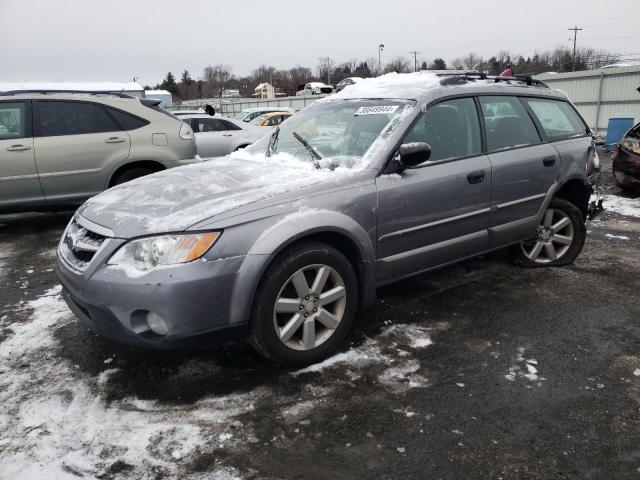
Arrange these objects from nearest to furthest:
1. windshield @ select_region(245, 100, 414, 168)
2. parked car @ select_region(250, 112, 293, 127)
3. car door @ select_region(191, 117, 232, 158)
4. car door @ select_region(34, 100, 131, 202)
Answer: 1. windshield @ select_region(245, 100, 414, 168)
2. car door @ select_region(34, 100, 131, 202)
3. car door @ select_region(191, 117, 232, 158)
4. parked car @ select_region(250, 112, 293, 127)

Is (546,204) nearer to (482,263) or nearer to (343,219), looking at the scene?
(482,263)

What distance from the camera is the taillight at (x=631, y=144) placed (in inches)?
326

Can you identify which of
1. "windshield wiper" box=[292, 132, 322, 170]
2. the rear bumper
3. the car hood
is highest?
"windshield wiper" box=[292, 132, 322, 170]

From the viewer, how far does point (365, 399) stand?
2779mm

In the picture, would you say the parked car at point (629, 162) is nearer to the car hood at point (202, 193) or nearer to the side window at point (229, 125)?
the car hood at point (202, 193)

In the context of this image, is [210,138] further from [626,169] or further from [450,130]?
[450,130]

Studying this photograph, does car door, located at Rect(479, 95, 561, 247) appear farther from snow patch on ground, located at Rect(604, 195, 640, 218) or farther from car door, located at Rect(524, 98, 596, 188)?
snow patch on ground, located at Rect(604, 195, 640, 218)

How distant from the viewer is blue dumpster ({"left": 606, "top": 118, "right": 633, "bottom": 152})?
15164 mm

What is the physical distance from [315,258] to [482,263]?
2.62 meters

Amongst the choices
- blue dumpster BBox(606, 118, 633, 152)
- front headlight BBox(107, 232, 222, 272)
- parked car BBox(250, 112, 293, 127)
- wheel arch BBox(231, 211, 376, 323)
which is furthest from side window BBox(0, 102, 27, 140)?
blue dumpster BBox(606, 118, 633, 152)

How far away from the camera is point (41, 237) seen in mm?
6465

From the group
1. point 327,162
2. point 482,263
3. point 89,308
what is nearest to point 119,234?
point 89,308

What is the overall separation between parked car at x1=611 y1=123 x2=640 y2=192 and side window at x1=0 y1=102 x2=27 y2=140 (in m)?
8.76

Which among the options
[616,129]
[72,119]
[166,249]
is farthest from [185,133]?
[616,129]
